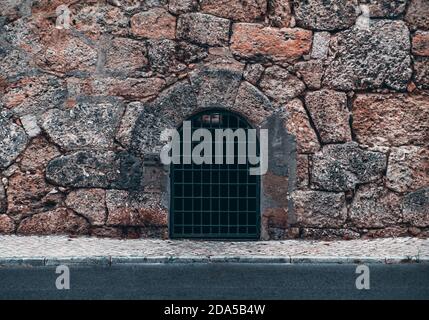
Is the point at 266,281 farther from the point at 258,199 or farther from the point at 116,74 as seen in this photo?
the point at 116,74

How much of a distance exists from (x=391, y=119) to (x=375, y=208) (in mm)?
1212

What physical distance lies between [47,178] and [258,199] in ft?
9.33

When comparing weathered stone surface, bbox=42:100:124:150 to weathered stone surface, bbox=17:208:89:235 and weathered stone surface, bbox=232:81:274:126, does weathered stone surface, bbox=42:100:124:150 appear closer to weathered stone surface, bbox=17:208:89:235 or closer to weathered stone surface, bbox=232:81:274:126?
weathered stone surface, bbox=17:208:89:235

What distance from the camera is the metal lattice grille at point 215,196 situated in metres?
10.7

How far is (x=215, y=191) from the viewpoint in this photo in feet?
35.2

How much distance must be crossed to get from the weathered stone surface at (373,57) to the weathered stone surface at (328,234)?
1.92 meters

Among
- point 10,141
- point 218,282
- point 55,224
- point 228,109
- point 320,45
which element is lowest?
point 218,282

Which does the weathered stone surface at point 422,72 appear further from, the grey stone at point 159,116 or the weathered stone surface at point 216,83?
the grey stone at point 159,116

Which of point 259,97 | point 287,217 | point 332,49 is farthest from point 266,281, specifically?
point 332,49

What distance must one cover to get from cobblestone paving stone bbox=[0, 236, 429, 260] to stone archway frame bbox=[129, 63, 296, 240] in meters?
0.62

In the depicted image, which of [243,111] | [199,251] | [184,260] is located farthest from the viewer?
[243,111]

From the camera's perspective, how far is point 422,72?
10.6 meters

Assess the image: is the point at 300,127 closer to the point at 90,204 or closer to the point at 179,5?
the point at 179,5

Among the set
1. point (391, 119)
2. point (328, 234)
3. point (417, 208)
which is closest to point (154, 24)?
point (391, 119)
